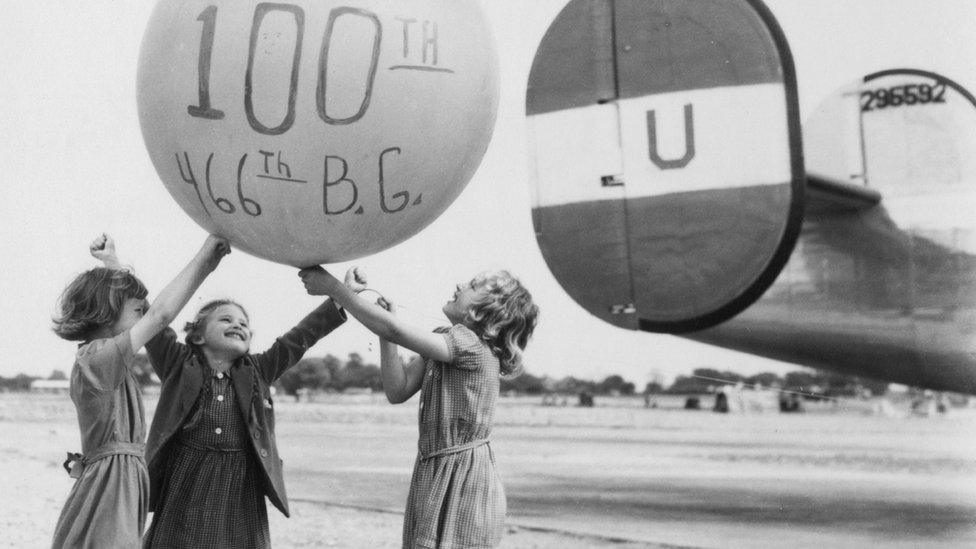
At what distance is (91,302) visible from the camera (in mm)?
1594

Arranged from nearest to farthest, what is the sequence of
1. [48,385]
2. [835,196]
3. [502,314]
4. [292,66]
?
1. [292,66]
2. [502,314]
3. [835,196]
4. [48,385]

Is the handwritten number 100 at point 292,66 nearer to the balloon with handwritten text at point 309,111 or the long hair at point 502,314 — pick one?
the balloon with handwritten text at point 309,111

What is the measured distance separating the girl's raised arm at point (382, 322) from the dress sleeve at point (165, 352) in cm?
27

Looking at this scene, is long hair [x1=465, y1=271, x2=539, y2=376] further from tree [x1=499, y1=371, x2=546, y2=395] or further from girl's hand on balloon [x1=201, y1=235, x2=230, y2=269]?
tree [x1=499, y1=371, x2=546, y2=395]

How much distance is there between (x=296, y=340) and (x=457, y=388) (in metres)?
0.31

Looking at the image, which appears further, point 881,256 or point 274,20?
point 881,256

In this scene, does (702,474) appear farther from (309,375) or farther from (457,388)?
(457,388)

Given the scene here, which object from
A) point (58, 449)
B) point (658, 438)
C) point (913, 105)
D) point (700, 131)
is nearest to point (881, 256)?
point (913, 105)

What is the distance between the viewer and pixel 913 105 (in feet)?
7.96

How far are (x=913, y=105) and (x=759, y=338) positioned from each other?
621mm

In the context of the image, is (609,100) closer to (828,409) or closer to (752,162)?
(752,162)

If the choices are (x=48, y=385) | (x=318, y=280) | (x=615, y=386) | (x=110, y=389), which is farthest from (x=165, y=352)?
(x=48, y=385)

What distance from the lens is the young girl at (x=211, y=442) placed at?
1.66 metres

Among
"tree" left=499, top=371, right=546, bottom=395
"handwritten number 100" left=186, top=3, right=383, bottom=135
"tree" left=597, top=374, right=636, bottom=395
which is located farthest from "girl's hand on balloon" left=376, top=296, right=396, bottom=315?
"tree" left=499, top=371, right=546, bottom=395
